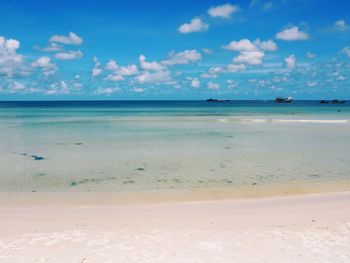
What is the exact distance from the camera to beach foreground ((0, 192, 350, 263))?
6.90 m

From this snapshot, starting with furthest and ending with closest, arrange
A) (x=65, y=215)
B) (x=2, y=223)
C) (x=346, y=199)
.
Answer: (x=346, y=199), (x=65, y=215), (x=2, y=223)

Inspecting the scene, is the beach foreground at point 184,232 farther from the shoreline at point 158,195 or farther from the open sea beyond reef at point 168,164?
the open sea beyond reef at point 168,164

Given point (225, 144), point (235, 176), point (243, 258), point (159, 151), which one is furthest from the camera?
point (225, 144)

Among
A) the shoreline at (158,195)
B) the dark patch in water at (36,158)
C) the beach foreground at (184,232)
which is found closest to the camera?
the beach foreground at (184,232)

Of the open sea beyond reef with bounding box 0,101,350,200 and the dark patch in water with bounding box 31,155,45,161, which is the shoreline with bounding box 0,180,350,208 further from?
the dark patch in water with bounding box 31,155,45,161

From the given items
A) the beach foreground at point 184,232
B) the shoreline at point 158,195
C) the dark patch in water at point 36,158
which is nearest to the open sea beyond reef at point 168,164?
the dark patch in water at point 36,158

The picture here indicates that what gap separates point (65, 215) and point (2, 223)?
1.54m

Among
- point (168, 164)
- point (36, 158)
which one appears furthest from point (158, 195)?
point (36, 158)

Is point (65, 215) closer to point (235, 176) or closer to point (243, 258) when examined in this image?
point (243, 258)

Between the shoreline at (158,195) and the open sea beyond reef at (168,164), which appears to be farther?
the open sea beyond reef at (168,164)

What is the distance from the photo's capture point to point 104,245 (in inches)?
293

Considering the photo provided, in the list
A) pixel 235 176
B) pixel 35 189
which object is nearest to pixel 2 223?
pixel 35 189

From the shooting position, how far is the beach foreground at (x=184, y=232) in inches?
272

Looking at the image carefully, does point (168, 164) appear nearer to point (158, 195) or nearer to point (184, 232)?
point (158, 195)
